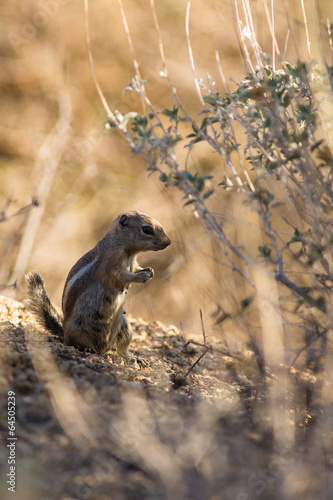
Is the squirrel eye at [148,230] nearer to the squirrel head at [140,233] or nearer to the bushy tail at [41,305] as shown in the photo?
the squirrel head at [140,233]

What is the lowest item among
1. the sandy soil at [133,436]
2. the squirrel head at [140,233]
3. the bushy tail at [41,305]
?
the sandy soil at [133,436]

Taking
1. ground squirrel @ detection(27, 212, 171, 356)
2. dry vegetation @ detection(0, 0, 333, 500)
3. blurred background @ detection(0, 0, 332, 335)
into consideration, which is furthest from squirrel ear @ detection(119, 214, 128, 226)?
blurred background @ detection(0, 0, 332, 335)

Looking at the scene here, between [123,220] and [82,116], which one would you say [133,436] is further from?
[82,116]

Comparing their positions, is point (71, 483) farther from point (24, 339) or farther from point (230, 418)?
point (24, 339)

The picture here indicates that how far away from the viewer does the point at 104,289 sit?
3.97 m

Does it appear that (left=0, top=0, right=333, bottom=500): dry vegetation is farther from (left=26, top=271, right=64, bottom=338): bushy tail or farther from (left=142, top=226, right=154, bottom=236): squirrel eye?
(left=142, top=226, right=154, bottom=236): squirrel eye

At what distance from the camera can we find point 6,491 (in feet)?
6.66

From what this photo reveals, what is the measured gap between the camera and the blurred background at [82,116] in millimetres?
8094

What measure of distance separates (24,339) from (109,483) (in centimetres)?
159

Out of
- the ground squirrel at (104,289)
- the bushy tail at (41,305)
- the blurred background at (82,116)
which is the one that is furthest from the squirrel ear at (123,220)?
the blurred background at (82,116)

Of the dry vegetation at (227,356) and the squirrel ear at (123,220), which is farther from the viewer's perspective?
the squirrel ear at (123,220)

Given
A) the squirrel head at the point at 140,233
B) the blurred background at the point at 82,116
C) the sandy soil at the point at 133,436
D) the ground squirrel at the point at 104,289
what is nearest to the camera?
the sandy soil at the point at 133,436

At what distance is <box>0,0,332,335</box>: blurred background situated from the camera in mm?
8094

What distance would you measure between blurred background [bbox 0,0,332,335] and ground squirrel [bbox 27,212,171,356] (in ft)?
10.6
